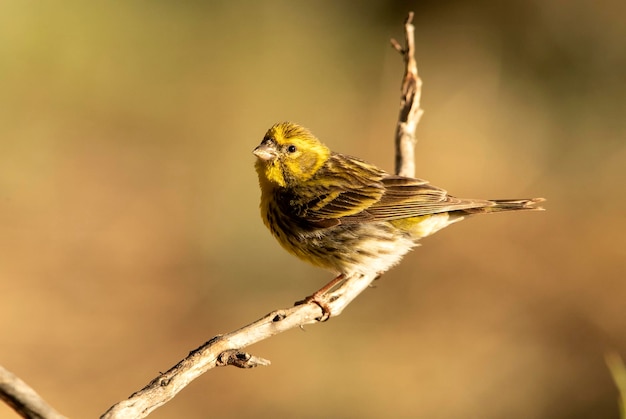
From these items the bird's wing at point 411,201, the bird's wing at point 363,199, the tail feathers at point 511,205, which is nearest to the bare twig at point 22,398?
the bird's wing at point 363,199

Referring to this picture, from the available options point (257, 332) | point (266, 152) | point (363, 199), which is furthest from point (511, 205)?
point (257, 332)

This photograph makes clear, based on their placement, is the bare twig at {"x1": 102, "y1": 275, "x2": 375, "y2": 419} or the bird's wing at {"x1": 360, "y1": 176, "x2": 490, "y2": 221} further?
the bird's wing at {"x1": 360, "y1": 176, "x2": 490, "y2": 221}

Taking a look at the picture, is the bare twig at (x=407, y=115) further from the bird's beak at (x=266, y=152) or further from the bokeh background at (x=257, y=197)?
the bokeh background at (x=257, y=197)

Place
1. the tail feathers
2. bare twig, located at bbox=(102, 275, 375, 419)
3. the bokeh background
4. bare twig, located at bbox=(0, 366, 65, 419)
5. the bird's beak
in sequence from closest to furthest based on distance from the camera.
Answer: bare twig, located at bbox=(0, 366, 65, 419)
bare twig, located at bbox=(102, 275, 375, 419)
the tail feathers
the bird's beak
the bokeh background

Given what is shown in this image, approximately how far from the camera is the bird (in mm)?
5824

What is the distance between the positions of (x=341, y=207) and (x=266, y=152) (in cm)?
69

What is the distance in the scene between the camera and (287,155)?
6117mm

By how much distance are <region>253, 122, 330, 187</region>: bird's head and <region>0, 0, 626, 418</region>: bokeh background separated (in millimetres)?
3487

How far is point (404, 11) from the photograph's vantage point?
14164mm

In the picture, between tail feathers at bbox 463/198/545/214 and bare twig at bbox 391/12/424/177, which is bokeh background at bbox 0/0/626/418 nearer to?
bare twig at bbox 391/12/424/177

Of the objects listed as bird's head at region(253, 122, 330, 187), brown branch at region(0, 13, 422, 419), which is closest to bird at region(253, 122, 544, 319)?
bird's head at region(253, 122, 330, 187)

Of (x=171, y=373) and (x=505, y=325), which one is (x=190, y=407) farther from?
(x=171, y=373)

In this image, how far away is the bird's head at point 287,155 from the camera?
239 inches

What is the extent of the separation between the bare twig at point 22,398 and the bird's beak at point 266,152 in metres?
3.32
